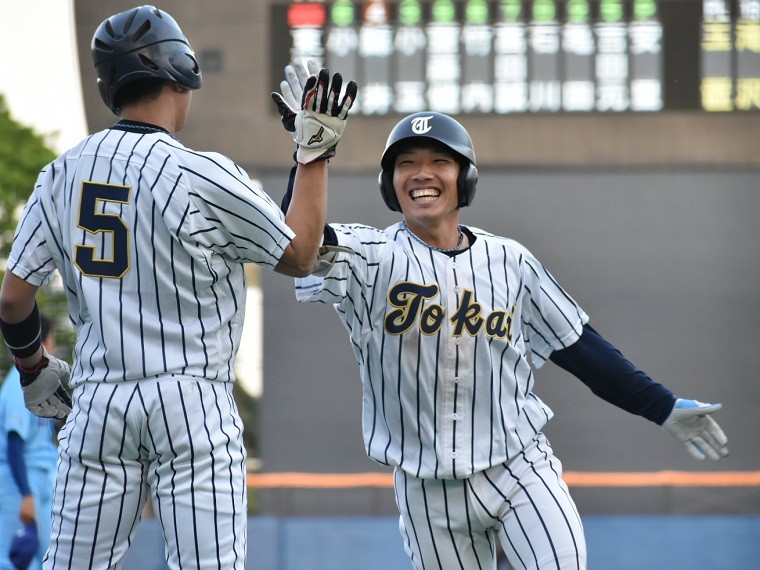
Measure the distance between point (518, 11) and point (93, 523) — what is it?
9378 millimetres

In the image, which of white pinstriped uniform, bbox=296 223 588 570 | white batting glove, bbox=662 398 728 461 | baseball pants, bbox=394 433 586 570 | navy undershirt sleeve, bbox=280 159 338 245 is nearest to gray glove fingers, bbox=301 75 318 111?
navy undershirt sleeve, bbox=280 159 338 245

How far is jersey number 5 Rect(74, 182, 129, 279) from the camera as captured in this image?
3.33 m

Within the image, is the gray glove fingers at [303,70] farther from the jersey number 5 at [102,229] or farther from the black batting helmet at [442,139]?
the black batting helmet at [442,139]

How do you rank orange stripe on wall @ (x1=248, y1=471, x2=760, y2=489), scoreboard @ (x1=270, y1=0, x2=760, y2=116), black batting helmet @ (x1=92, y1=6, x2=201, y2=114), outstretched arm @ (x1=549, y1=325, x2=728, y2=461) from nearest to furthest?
1. black batting helmet @ (x1=92, y1=6, x2=201, y2=114)
2. outstretched arm @ (x1=549, y1=325, x2=728, y2=461)
3. scoreboard @ (x1=270, y1=0, x2=760, y2=116)
4. orange stripe on wall @ (x1=248, y1=471, x2=760, y2=489)

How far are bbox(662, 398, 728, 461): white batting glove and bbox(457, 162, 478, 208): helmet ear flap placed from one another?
37.7 inches

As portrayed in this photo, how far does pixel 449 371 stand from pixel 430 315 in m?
0.18

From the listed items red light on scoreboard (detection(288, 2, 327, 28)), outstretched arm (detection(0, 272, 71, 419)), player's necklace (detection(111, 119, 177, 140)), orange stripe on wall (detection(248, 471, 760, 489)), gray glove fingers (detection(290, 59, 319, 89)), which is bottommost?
orange stripe on wall (detection(248, 471, 760, 489))

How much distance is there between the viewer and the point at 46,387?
149 inches

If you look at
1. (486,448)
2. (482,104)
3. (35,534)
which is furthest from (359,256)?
(482,104)

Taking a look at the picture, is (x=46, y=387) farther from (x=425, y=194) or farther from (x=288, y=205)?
(x=425, y=194)

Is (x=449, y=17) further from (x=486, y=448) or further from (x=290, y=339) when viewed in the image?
(x=486, y=448)

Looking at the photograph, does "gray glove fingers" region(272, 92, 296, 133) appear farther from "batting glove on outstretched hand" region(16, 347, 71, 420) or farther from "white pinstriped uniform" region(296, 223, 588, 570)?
"batting glove on outstretched hand" region(16, 347, 71, 420)

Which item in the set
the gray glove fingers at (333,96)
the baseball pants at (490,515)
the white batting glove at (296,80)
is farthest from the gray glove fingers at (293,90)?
the baseball pants at (490,515)

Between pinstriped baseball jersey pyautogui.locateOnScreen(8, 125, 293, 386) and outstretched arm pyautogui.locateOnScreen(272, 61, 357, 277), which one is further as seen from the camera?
outstretched arm pyautogui.locateOnScreen(272, 61, 357, 277)
